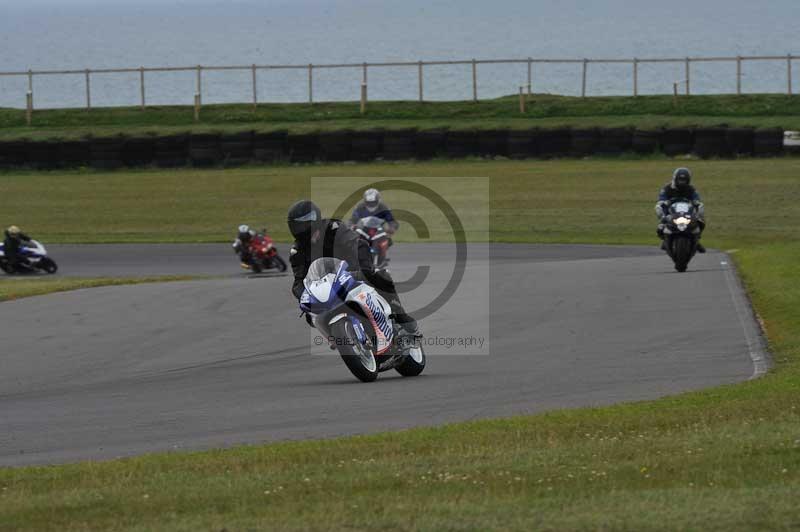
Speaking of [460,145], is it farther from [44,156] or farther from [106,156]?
[44,156]

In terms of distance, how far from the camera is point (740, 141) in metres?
41.4

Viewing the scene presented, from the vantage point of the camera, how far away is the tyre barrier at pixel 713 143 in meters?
41.3

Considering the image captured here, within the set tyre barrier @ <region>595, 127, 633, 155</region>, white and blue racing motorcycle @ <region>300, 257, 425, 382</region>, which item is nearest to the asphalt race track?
white and blue racing motorcycle @ <region>300, 257, 425, 382</region>

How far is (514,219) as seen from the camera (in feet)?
119

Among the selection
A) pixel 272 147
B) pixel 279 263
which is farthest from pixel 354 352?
pixel 272 147

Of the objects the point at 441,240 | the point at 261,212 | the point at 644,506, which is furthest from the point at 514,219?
the point at 644,506

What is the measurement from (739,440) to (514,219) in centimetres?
2809

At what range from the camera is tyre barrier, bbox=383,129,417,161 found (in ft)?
141

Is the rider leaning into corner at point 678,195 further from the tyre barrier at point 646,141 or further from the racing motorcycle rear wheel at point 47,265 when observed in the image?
the tyre barrier at point 646,141

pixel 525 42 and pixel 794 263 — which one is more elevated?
pixel 525 42

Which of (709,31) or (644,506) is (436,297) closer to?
(644,506)

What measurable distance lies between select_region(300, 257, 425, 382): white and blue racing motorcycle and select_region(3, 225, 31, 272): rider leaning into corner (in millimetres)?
16858

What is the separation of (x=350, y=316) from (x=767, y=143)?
1265 inches

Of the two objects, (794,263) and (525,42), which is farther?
(525,42)
